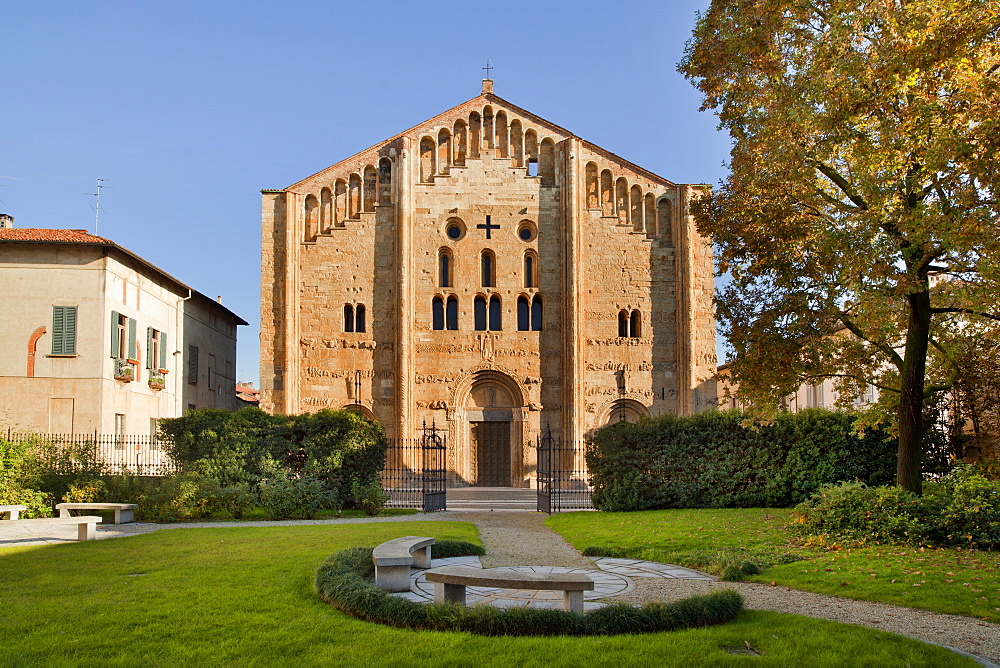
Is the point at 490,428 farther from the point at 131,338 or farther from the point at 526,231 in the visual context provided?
the point at 131,338

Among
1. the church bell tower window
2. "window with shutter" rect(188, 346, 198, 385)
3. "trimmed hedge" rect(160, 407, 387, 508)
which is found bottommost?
"trimmed hedge" rect(160, 407, 387, 508)

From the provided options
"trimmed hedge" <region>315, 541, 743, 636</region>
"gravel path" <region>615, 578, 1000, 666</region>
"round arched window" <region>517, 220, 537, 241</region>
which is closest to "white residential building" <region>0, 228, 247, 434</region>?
"round arched window" <region>517, 220, 537, 241</region>

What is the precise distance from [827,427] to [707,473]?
10.1 feet

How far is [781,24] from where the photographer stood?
13086mm

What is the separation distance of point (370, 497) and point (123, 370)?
1092 centimetres

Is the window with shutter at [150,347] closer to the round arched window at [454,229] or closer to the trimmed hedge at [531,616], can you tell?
the round arched window at [454,229]

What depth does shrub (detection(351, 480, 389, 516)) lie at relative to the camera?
794 inches

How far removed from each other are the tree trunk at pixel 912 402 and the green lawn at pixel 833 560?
213 centimetres

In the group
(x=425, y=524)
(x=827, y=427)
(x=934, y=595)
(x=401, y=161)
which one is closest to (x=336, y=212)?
(x=401, y=161)

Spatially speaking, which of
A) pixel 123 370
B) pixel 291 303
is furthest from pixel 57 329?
pixel 291 303

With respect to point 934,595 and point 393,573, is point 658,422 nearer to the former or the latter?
point 934,595

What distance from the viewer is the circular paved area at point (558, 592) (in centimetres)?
804

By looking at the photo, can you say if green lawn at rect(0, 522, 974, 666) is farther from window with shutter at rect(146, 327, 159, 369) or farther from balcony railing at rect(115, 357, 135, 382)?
window with shutter at rect(146, 327, 159, 369)

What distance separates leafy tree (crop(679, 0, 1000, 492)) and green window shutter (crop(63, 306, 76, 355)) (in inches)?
775
